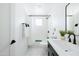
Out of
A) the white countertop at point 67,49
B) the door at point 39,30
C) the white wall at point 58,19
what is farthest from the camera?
the door at point 39,30

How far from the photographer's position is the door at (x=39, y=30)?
311 centimetres

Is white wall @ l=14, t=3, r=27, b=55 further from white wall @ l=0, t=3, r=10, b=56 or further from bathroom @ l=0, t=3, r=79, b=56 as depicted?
white wall @ l=0, t=3, r=10, b=56

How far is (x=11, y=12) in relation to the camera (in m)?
1.73

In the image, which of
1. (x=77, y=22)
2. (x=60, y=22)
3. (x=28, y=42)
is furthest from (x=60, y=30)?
(x=28, y=42)

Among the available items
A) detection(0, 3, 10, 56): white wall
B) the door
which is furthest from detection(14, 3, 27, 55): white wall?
the door

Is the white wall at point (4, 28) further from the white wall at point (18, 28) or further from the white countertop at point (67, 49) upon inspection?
the white countertop at point (67, 49)

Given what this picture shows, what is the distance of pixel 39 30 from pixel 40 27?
0.39 ft

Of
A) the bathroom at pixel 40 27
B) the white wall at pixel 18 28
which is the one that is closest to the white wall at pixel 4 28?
the bathroom at pixel 40 27

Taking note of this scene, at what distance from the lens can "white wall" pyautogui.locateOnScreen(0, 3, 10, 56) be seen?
1628 millimetres

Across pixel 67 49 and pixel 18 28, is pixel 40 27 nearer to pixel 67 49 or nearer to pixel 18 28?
pixel 18 28

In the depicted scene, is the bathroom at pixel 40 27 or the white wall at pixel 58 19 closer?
the bathroom at pixel 40 27

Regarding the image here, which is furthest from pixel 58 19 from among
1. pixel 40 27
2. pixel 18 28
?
pixel 18 28

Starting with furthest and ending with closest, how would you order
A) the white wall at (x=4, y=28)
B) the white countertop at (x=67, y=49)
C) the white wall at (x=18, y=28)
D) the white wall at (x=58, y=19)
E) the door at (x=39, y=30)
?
the door at (x=39, y=30)
the white wall at (x=58, y=19)
the white wall at (x=18, y=28)
the white wall at (x=4, y=28)
the white countertop at (x=67, y=49)

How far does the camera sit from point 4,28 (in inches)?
65.7
